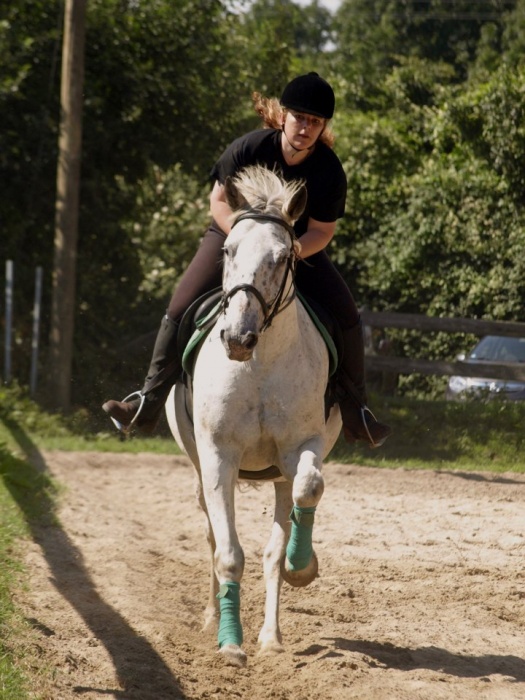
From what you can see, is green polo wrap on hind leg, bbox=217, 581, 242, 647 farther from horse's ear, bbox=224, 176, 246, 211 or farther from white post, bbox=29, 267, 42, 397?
white post, bbox=29, 267, 42, 397

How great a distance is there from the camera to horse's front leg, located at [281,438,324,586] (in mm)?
5270

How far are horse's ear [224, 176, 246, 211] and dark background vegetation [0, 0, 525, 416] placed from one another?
32.7 feet

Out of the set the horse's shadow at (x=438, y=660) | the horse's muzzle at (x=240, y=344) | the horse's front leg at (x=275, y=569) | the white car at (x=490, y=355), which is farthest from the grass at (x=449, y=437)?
the horse's muzzle at (x=240, y=344)

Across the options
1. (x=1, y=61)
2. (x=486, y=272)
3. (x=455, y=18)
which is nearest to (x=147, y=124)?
(x=1, y=61)

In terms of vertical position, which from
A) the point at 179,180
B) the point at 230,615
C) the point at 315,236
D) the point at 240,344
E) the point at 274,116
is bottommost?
the point at 230,615

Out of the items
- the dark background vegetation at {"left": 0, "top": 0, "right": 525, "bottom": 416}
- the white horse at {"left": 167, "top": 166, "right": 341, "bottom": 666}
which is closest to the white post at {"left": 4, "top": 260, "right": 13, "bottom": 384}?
the dark background vegetation at {"left": 0, "top": 0, "right": 525, "bottom": 416}

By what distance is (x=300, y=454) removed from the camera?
5.45 m

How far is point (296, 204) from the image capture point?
533 cm

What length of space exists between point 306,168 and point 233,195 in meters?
0.73

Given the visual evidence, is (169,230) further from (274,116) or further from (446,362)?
(274,116)

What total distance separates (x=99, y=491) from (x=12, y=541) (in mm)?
3021

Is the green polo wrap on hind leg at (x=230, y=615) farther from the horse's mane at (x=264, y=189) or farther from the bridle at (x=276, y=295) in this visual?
the horse's mane at (x=264, y=189)

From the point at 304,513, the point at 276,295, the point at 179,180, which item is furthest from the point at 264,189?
the point at 179,180

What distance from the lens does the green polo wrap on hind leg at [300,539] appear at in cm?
556
